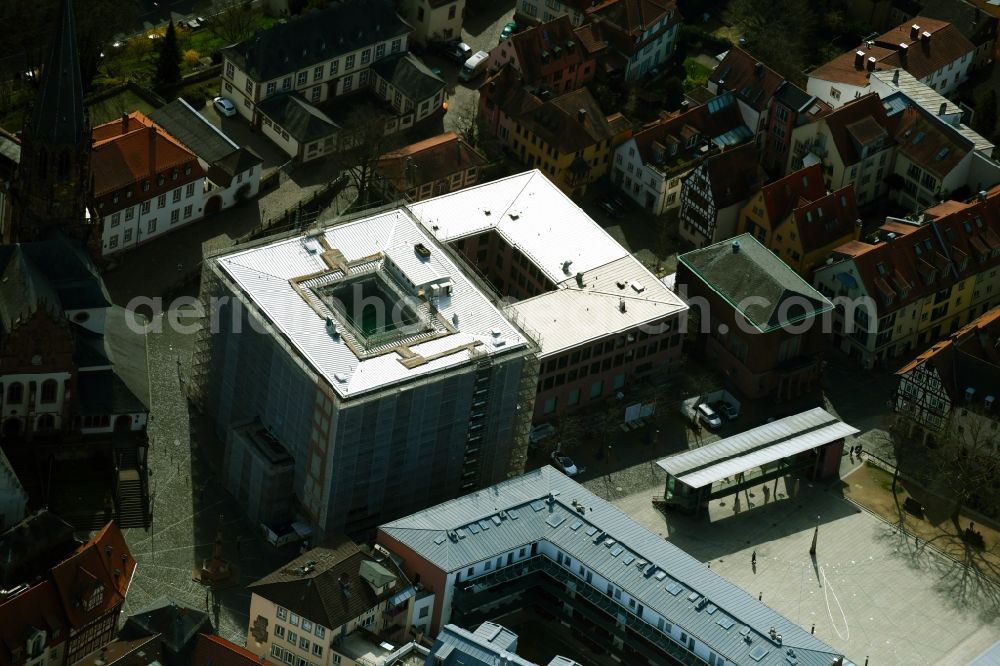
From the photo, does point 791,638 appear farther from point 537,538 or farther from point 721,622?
point 537,538

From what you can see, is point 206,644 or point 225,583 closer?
point 206,644

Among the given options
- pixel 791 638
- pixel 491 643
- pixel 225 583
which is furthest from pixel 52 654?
pixel 791 638

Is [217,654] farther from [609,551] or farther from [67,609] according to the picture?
[609,551]

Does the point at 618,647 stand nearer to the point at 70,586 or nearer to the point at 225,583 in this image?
the point at 225,583

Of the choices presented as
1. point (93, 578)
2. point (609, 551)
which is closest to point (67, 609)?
point (93, 578)

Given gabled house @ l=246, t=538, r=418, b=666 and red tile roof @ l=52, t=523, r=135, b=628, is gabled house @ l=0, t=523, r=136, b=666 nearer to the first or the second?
red tile roof @ l=52, t=523, r=135, b=628

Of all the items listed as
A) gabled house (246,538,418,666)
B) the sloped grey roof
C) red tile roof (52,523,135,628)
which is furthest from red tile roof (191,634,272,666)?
the sloped grey roof
